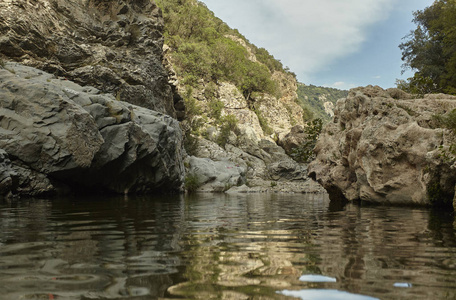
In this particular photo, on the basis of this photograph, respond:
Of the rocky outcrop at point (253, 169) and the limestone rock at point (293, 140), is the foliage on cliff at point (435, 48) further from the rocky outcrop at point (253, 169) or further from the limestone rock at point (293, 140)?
the limestone rock at point (293, 140)

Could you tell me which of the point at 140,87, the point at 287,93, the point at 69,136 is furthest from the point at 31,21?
the point at 287,93

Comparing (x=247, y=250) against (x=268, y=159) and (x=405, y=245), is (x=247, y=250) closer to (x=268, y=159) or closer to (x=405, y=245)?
(x=405, y=245)

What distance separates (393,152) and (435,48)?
24648 millimetres

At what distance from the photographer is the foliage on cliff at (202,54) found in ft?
174

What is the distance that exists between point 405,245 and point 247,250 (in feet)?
6.33

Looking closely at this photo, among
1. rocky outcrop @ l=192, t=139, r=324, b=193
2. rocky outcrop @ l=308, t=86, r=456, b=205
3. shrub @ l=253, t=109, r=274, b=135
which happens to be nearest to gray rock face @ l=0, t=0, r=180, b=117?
rocky outcrop @ l=192, t=139, r=324, b=193

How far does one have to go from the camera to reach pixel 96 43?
26406 millimetres

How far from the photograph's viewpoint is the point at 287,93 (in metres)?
77.9

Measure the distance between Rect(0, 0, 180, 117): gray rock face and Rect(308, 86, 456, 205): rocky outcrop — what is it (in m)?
17.4

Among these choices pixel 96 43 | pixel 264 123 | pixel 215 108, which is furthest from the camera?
pixel 264 123

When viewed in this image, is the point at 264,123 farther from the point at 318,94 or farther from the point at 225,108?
the point at 318,94

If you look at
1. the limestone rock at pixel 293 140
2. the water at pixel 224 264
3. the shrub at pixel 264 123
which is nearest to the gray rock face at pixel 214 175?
the water at pixel 224 264

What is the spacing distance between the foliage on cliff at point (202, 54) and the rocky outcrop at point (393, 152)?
40581 mm

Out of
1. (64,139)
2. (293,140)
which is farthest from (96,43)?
(293,140)
